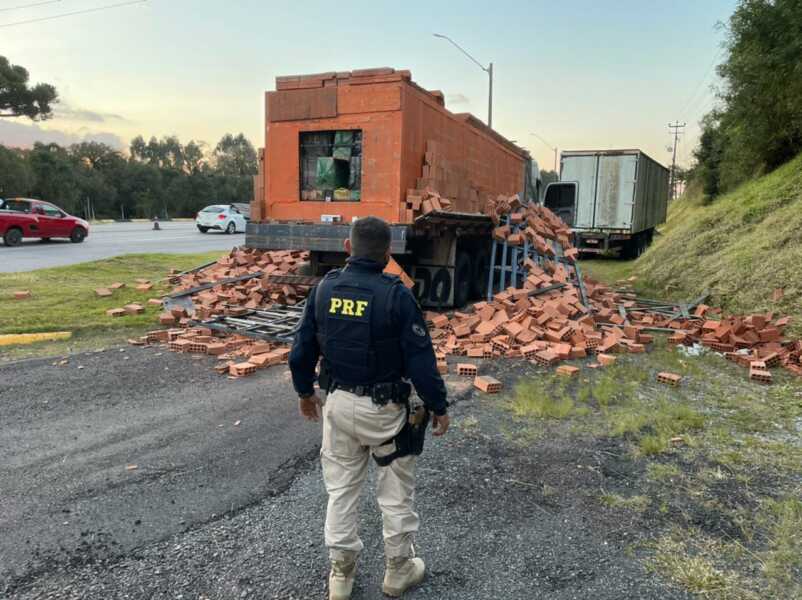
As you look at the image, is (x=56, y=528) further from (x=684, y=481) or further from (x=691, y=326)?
(x=691, y=326)

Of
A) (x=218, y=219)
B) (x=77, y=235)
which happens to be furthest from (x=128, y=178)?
(x=77, y=235)

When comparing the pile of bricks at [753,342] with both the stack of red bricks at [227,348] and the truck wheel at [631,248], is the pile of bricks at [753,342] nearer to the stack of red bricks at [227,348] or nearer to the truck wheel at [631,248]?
the stack of red bricks at [227,348]

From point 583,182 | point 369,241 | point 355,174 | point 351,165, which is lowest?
point 369,241

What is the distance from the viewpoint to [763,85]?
1512 cm

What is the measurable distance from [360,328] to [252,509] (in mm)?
1636

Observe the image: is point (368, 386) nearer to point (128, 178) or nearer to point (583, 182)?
point (583, 182)

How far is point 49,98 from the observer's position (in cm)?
4162

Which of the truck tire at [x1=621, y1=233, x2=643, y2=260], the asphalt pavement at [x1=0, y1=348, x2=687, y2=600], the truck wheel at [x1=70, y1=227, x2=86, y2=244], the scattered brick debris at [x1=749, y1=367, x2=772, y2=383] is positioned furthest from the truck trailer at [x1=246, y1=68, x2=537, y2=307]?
the truck wheel at [x1=70, y1=227, x2=86, y2=244]

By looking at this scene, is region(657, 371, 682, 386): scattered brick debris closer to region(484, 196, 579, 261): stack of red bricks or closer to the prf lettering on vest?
region(484, 196, 579, 261): stack of red bricks

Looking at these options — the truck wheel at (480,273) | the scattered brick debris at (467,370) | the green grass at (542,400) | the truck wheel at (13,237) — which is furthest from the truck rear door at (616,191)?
the truck wheel at (13,237)

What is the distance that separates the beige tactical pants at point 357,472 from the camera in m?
2.68

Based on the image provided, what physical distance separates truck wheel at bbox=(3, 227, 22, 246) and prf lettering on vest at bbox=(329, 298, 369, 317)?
2077cm

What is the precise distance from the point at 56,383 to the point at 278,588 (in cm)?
432

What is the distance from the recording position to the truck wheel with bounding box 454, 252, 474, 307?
10005 millimetres
